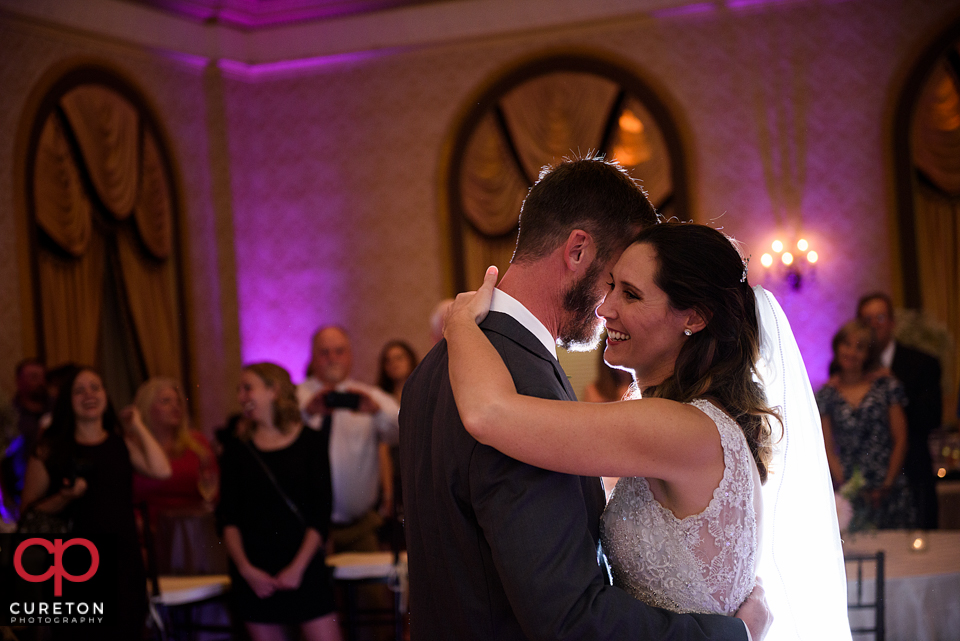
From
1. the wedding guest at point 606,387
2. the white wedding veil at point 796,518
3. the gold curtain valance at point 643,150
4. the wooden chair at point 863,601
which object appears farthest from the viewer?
the gold curtain valance at point 643,150

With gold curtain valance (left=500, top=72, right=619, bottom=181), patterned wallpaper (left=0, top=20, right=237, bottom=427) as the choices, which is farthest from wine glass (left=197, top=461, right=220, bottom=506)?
gold curtain valance (left=500, top=72, right=619, bottom=181)

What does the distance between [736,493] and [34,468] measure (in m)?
3.28

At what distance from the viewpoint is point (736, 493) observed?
1.59 meters

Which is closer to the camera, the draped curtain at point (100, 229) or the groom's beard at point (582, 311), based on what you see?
the groom's beard at point (582, 311)

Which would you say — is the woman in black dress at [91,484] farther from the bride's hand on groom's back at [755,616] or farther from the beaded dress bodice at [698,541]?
the bride's hand on groom's back at [755,616]

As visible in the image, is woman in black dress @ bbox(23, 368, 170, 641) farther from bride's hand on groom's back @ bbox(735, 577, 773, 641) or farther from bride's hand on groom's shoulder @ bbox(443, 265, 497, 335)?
bride's hand on groom's back @ bbox(735, 577, 773, 641)

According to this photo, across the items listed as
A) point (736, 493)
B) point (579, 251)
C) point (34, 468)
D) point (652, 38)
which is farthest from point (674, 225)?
point (652, 38)

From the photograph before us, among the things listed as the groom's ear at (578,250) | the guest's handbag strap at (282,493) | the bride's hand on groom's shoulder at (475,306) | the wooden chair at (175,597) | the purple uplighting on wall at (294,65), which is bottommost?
the wooden chair at (175,597)

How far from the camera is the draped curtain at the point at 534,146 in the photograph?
7.31 meters

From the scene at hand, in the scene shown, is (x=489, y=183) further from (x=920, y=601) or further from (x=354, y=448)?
(x=920, y=601)

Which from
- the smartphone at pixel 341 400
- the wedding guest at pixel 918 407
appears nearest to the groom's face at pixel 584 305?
the smartphone at pixel 341 400

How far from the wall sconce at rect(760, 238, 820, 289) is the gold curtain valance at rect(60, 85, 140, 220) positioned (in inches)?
202

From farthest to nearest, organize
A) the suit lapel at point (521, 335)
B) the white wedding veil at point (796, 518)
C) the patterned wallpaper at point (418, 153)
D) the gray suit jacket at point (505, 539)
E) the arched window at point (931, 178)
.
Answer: the patterned wallpaper at point (418, 153)
the arched window at point (931, 178)
the white wedding veil at point (796, 518)
the suit lapel at point (521, 335)
the gray suit jacket at point (505, 539)

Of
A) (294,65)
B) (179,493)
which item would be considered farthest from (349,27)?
(179,493)
